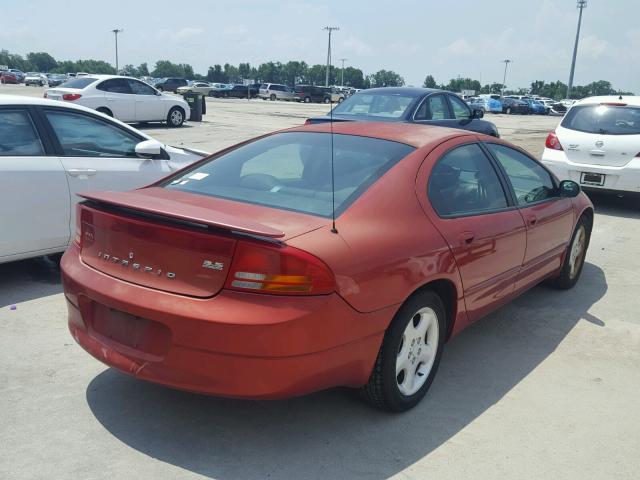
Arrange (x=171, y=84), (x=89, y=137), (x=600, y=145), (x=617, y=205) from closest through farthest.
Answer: (x=89, y=137) < (x=600, y=145) < (x=617, y=205) < (x=171, y=84)

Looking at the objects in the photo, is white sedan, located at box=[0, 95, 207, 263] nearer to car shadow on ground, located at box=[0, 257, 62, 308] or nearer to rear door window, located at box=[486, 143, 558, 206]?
car shadow on ground, located at box=[0, 257, 62, 308]

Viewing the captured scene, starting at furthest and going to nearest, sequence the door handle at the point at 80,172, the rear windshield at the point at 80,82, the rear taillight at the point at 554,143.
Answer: the rear windshield at the point at 80,82
the rear taillight at the point at 554,143
the door handle at the point at 80,172

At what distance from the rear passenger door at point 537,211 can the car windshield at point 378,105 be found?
5598 millimetres

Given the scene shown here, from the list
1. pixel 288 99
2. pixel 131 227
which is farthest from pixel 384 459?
pixel 288 99

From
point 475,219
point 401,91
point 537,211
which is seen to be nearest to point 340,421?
point 475,219

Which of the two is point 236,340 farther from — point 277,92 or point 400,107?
point 277,92

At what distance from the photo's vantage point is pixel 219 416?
3.26m

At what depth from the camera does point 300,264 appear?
8.83ft

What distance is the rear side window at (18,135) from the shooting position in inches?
192

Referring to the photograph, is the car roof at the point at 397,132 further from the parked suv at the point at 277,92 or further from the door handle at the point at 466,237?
the parked suv at the point at 277,92

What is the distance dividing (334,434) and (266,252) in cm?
105

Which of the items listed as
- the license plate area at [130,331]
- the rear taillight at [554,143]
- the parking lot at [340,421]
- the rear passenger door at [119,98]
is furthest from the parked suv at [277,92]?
the license plate area at [130,331]

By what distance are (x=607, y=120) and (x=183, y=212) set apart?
799cm

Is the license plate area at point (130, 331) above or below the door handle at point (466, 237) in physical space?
below
